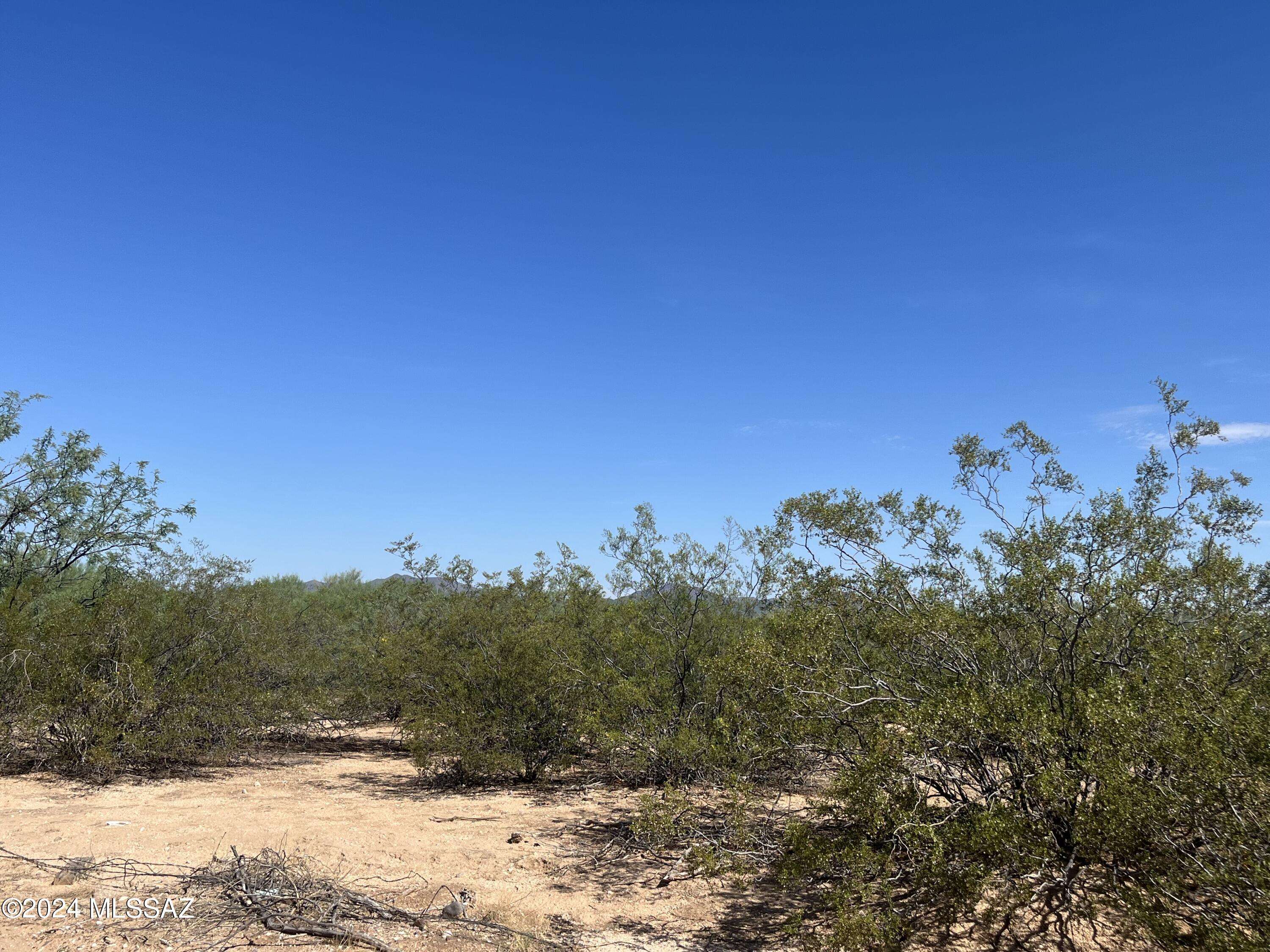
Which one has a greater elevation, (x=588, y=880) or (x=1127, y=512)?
(x=1127, y=512)

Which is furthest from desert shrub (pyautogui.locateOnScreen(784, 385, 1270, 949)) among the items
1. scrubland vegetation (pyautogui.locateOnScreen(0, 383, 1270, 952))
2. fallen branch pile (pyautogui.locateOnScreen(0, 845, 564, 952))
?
fallen branch pile (pyautogui.locateOnScreen(0, 845, 564, 952))

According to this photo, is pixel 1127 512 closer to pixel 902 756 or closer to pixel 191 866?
pixel 902 756

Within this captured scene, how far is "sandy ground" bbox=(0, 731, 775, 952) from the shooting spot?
19.6ft

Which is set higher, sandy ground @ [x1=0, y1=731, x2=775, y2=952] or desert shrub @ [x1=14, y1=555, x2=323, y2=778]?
desert shrub @ [x1=14, y1=555, x2=323, y2=778]

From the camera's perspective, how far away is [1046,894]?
222 inches

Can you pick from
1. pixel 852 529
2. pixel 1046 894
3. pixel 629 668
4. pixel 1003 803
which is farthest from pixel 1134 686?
pixel 629 668

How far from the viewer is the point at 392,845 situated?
327 inches

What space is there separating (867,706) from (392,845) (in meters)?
5.55

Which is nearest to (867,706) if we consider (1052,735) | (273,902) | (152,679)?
(1052,735)

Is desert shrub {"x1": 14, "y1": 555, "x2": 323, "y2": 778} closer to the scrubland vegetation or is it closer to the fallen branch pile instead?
the scrubland vegetation

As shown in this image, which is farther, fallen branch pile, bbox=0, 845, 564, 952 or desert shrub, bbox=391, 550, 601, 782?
desert shrub, bbox=391, 550, 601, 782

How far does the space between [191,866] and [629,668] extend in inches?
278

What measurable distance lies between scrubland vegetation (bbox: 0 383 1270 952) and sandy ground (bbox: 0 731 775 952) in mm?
627

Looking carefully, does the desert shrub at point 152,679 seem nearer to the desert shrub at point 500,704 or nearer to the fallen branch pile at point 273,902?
the desert shrub at point 500,704
